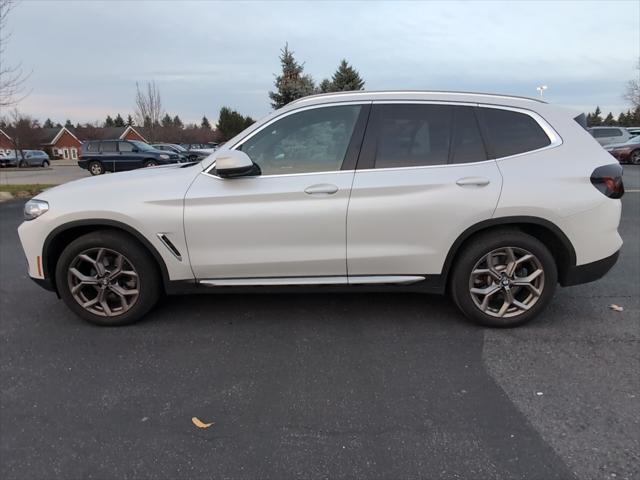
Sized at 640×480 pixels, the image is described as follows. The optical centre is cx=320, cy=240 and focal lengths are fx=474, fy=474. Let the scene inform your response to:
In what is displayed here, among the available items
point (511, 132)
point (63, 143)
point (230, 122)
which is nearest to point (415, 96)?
point (511, 132)

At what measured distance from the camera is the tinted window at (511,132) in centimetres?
356

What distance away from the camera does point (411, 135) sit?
3.57 m

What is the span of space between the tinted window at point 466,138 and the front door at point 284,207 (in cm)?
71

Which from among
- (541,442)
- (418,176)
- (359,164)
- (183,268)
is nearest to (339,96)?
(359,164)

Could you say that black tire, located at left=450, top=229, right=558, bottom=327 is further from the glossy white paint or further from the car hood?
the car hood

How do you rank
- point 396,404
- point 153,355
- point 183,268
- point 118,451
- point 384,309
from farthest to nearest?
point 384,309 < point 183,268 < point 153,355 < point 396,404 < point 118,451

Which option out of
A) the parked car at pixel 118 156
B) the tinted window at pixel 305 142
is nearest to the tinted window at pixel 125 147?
the parked car at pixel 118 156

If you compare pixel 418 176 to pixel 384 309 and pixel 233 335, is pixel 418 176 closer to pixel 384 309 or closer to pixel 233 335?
pixel 384 309

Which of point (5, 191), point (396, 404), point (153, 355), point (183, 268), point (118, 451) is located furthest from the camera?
point (5, 191)

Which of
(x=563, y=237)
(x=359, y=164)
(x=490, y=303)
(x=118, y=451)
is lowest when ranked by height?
(x=118, y=451)

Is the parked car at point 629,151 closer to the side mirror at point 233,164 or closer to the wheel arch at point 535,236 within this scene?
the wheel arch at point 535,236

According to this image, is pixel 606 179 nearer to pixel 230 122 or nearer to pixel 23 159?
pixel 23 159

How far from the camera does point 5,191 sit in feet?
46.2

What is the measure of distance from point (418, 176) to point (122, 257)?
7.64 ft
